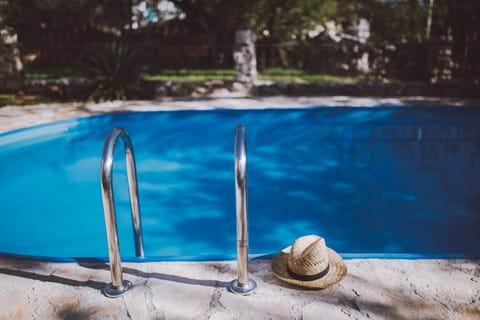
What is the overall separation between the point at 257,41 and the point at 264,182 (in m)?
9.70

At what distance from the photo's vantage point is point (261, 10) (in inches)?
554

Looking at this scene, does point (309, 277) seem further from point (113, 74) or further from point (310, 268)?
point (113, 74)

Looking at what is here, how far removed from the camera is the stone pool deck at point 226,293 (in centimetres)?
237

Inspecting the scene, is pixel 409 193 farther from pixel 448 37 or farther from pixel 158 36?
pixel 158 36

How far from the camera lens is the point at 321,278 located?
259 centimetres

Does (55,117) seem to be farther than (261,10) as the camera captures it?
No

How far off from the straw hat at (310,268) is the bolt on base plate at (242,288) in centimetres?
17

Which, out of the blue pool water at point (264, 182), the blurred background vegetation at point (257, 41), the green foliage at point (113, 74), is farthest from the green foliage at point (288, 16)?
the blue pool water at point (264, 182)

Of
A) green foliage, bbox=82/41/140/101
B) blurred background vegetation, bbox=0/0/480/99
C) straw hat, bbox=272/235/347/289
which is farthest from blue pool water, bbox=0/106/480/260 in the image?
blurred background vegetation, bbox=0/0/480/99

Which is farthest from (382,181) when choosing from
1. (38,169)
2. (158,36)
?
(158,36)

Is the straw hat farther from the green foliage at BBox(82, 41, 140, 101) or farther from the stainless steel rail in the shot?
the green foliage at BBox(82, 41, 140, 101)

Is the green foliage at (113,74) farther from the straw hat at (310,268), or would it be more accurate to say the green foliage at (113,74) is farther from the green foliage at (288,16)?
the straw hat at (310,268)

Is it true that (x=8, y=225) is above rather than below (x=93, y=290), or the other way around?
below

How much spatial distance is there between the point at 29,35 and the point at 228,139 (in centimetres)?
1207
